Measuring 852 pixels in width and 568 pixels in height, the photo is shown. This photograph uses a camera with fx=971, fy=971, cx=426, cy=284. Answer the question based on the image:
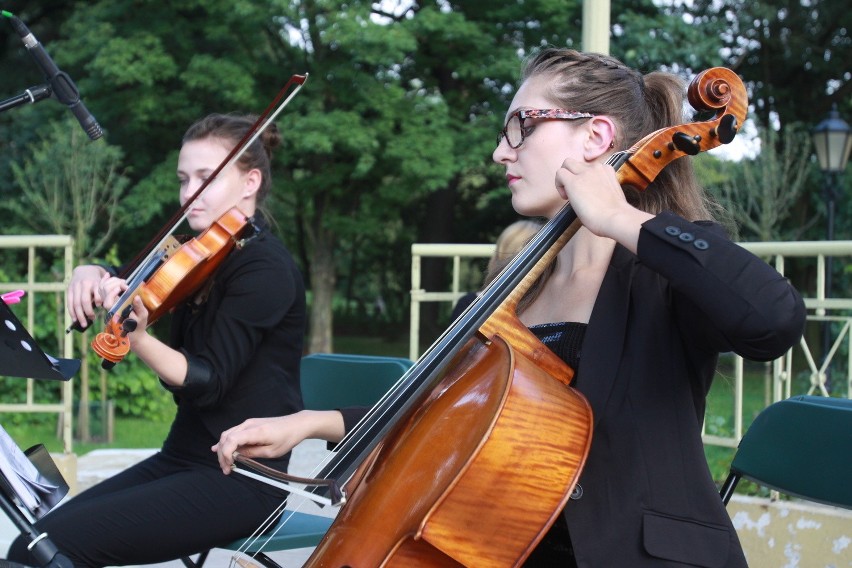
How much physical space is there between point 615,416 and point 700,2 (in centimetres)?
1260

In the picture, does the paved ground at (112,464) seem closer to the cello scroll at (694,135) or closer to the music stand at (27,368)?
the music stand at (27,368)

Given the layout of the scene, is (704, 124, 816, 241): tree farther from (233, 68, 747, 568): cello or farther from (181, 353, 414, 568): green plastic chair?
(233, 68, 747, 568): cello

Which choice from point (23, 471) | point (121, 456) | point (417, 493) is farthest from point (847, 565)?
point (121, 456)

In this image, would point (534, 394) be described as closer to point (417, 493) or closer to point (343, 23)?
point (417, 493)

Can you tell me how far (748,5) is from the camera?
1322 centimetres

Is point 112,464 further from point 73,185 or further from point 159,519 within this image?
point 73,185

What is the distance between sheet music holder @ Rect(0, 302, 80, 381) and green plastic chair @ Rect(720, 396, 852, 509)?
4.39 ft

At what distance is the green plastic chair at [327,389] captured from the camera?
7.28 feet

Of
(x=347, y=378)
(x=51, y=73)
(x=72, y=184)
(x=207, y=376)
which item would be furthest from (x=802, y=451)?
(x=72, y=184)

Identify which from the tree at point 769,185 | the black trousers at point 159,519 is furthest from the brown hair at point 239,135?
the tree at point 769,185

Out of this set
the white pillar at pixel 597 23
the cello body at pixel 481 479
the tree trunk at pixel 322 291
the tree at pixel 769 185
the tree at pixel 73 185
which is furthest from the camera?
the tree trunk at pixel 322 291

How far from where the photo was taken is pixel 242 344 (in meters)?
2.20

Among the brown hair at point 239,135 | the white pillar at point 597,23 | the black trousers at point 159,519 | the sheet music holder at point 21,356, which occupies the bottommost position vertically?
the black trousers at point 159,519

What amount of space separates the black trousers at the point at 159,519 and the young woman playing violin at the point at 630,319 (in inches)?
20.2
